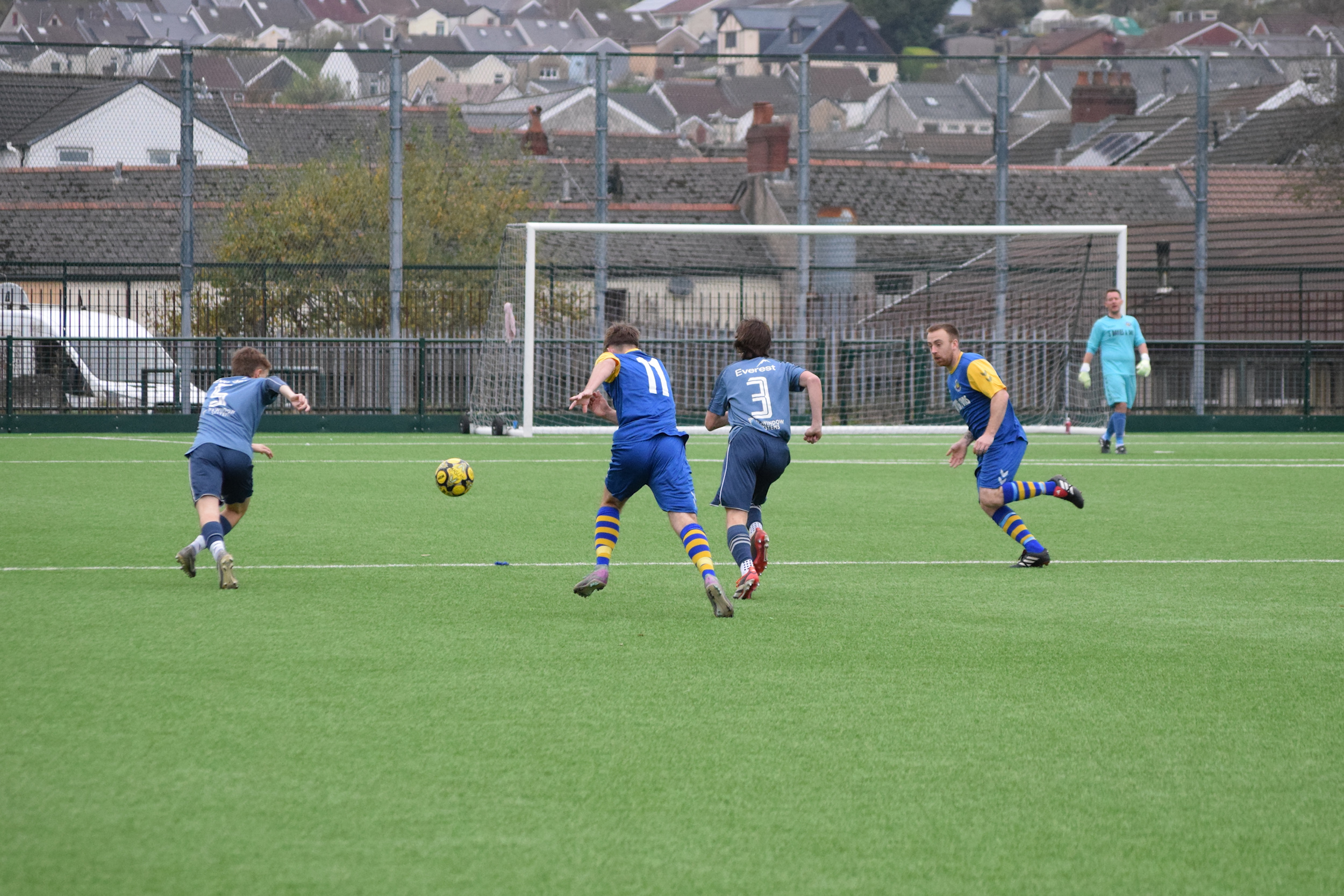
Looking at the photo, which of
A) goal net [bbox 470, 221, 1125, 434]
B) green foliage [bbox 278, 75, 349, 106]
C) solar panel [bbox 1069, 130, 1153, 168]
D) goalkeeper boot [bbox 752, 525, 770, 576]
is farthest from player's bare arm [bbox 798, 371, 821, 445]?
solar panel [bbox 1069, 130, 1153, 168]

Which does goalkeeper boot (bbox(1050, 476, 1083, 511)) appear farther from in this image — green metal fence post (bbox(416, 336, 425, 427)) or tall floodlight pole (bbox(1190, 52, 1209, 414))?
tall floodlight pole (bbox(1190, 52, 1209, 414))

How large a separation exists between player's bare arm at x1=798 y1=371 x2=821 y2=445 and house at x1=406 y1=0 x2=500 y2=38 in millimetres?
138692

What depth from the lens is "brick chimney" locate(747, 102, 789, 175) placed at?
133 feet

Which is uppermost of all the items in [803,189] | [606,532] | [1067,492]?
[803,189]

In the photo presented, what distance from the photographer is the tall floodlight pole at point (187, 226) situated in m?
23.5

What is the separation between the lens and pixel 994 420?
33.0 ft

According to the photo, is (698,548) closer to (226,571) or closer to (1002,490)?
(226,571)

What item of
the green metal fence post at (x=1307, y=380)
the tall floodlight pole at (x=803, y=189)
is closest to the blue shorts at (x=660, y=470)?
the tall floodlight pole at (x=803, y=189)

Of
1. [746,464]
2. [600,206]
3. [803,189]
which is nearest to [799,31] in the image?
[803,189]

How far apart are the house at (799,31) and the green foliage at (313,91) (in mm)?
80497

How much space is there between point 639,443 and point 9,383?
56.2ft

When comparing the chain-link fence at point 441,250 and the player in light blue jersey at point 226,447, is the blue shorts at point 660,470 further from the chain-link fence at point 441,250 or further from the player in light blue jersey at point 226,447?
the chain-link fence at point 441,250

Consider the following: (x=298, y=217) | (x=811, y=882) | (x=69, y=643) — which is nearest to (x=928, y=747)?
(x=811, y=882)

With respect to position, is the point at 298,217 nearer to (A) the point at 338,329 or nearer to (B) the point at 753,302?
(A) the point at 338,329
